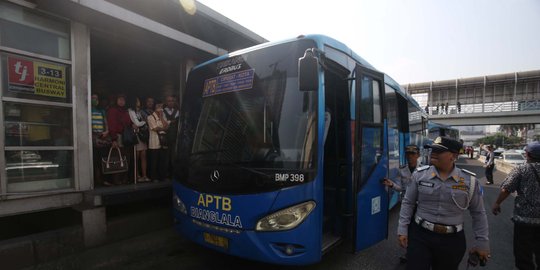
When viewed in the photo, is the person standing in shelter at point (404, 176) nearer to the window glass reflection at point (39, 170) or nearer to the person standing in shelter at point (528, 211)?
the person standing in shelter at point (528, 211)

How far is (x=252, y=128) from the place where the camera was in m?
3.15

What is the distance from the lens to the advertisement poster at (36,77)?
13.1 ft

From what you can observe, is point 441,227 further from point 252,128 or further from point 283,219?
point 252,128

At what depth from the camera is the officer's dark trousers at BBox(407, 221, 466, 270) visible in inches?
94.4

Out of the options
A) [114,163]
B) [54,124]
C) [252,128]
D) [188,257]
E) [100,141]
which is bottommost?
[188,257]

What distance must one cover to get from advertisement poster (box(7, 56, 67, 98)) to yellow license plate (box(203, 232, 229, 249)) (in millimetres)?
3538

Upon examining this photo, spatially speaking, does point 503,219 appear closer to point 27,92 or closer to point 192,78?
point 192,78

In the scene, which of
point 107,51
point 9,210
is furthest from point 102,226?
point 107,51

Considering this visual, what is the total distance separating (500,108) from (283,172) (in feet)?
120

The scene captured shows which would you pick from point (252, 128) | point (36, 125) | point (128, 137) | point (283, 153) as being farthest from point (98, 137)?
point (283, 153)

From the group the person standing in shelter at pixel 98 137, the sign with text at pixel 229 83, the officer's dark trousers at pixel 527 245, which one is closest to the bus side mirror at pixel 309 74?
the sign with text at pixel 229 83

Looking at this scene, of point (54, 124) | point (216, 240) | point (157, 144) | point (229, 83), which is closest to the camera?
point (216, 240)

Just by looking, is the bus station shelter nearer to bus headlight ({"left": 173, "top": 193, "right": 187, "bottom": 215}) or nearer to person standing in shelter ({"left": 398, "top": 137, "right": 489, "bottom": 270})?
bus headlight ({"left": 173, "top": 193, "right": 187, "bottom": 215})

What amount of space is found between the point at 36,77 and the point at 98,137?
1.42m
